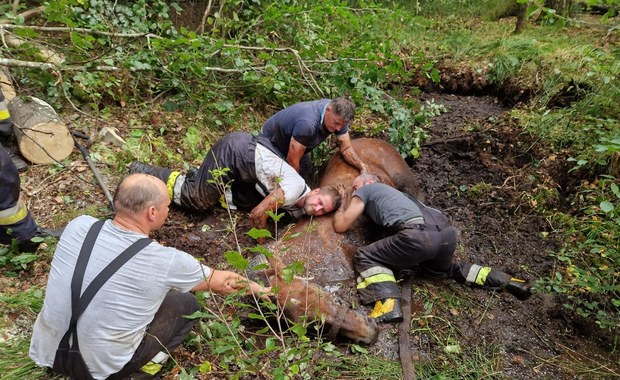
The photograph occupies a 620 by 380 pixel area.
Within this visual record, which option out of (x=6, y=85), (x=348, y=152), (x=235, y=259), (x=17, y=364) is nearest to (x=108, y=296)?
(x=235, y=259)

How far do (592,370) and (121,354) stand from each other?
3.24 m

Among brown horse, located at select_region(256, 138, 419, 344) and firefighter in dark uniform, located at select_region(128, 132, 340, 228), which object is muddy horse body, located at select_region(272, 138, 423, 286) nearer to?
brown horse, located at select_region(256, 138, 419, 344)

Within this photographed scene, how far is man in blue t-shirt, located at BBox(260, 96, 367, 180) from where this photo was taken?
4410 mm

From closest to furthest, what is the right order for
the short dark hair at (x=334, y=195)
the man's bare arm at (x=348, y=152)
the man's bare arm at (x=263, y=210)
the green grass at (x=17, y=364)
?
the green grass at (x=17, y=364) < the short dark hair at (x=334, y=195) < the man's bare arm at (x=263, y=210) < the man's bare arm at (x=348, y=152)

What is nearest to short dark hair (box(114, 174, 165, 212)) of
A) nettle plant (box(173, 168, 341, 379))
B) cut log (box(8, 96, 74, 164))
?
nettle plant (box(173, 168, 341, 379))

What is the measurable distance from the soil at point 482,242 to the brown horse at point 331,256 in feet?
0.71

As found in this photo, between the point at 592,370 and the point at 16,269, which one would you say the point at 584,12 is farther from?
the point at 16,269

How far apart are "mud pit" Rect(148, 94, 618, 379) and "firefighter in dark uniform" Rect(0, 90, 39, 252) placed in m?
1.06

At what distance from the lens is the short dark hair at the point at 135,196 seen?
2434 mm

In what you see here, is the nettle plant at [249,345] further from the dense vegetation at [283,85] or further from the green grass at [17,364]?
the dense vegetation at [283,85]

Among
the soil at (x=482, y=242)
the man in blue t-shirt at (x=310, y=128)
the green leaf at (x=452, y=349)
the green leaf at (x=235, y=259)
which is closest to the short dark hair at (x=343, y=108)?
the man in blue t-shirt at (x=310, y=128)

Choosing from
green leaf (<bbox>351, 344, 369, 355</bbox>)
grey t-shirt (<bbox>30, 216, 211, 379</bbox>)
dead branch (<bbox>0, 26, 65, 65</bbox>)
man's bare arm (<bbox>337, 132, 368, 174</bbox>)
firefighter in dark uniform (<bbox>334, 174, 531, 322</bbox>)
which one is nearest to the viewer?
grey t-shirt (<bbox>30, 216, 211, 379</bbox>)

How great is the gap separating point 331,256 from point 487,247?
5.90 ft

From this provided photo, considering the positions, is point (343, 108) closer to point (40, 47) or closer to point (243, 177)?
point (243, 177)
